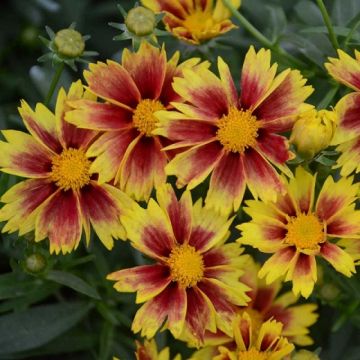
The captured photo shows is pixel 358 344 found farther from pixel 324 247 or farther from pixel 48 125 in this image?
pixel 48 125

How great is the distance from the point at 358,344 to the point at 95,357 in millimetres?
537

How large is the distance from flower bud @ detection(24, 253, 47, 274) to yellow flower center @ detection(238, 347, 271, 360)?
383mm

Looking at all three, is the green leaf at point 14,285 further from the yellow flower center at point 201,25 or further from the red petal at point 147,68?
the yellow flower center at point 201,25

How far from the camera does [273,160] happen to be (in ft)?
4.72

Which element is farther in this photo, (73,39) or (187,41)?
(187,41)

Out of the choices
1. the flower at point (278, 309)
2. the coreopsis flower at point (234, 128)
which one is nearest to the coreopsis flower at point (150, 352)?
the flower at point (278, 309)

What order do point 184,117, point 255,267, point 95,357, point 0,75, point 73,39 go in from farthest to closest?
point 0,75 < point 95,357 < point 255,267 < point 73,39 < point 184,117

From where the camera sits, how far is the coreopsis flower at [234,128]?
143cm

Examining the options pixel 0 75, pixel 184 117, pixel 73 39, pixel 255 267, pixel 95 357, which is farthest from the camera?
pixel 0 75

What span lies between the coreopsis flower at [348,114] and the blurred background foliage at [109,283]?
0.09 m

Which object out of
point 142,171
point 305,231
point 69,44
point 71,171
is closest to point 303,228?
point 305,231

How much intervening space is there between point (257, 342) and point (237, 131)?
0.37 metres

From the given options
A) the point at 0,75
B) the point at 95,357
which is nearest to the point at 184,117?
the point at 95,357

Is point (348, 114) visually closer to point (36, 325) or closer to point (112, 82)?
point (112, 82)
